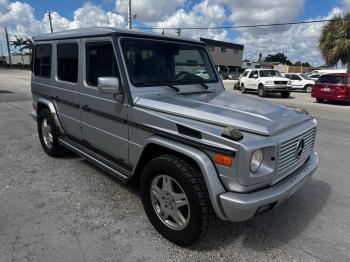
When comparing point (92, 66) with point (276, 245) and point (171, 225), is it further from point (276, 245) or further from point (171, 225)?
point (276, 245)

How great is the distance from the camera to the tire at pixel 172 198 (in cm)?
290

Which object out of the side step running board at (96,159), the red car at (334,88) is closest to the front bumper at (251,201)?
the side step running board at (96,159)

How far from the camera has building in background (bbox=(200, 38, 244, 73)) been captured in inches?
2746

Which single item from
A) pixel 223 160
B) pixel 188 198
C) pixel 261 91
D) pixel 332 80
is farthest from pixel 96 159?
pixel 261 91

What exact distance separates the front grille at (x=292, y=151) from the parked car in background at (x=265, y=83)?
59.4 ft

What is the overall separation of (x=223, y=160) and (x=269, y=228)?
4.36 ft

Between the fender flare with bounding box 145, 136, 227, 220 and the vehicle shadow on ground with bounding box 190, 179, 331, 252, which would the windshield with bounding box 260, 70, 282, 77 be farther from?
the fender flare with bounding box 145, 136, 227, 220

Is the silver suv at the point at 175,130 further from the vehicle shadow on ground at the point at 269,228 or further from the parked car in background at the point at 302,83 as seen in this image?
the parked car in background at the point at 302,83

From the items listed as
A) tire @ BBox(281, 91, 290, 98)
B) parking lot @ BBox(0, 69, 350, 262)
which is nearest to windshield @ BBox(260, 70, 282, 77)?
tire @ BBox(281, 91, 290, 98)

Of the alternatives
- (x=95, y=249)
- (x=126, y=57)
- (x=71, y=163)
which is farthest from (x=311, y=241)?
(x=71, y=163)

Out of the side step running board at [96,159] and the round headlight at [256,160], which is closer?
the round headlight at [256,160]

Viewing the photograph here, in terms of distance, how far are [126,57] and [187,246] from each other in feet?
6.86

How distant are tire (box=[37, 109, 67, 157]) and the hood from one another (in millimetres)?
2468

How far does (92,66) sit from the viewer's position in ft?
13.8
